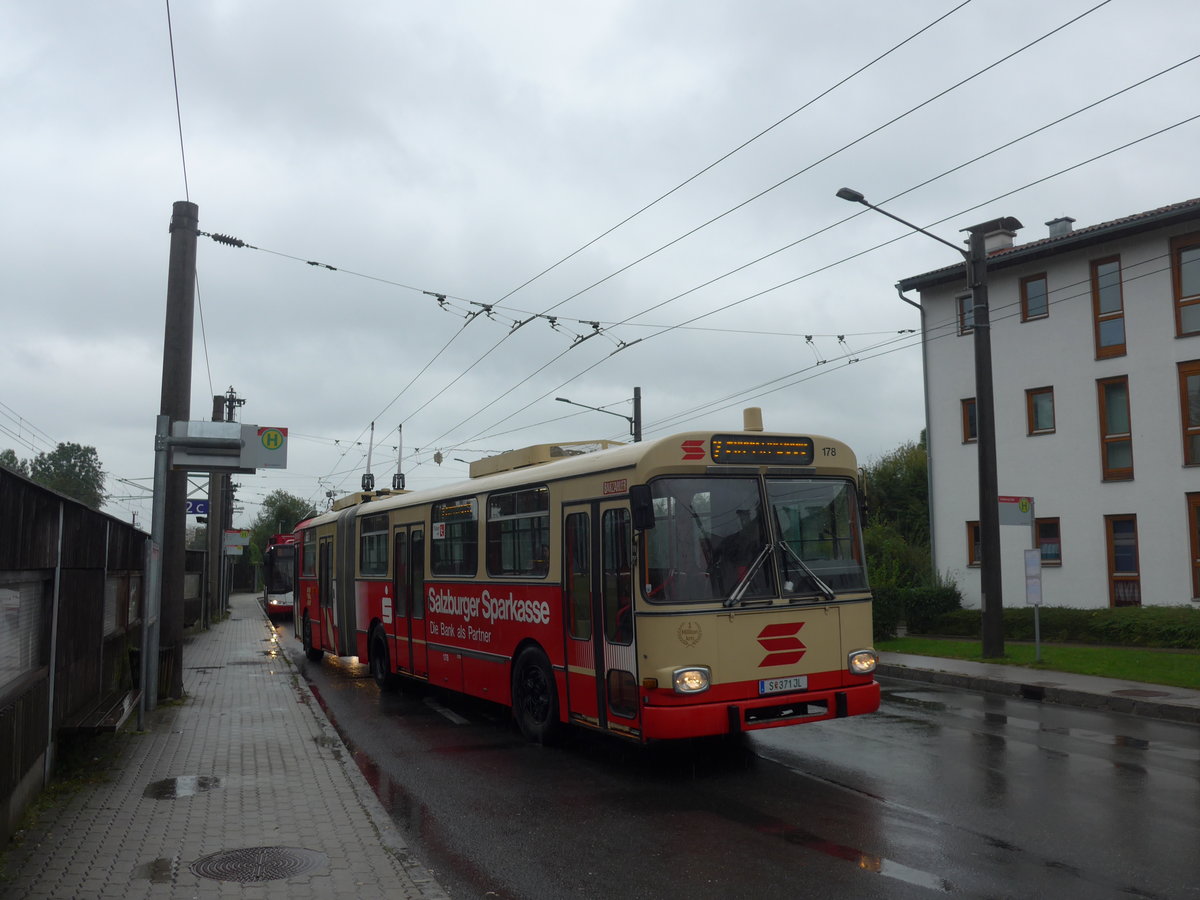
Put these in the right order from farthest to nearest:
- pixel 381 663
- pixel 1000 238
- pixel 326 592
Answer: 1. pixel 1000 238
2. pixel 326 592
3. pixel 381 663

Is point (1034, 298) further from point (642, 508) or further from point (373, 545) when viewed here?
point (642, 508)

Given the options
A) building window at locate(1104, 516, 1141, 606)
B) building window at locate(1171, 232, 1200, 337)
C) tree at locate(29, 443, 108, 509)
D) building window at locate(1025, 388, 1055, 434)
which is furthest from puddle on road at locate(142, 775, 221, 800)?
tree at locate(29, 443, 108, 509)

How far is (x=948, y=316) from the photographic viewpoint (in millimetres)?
29047

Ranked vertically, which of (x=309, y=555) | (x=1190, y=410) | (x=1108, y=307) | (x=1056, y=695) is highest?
(x=1108, y=307)

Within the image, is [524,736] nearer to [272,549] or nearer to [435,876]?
[435,876]

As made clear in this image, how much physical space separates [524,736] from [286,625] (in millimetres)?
29007

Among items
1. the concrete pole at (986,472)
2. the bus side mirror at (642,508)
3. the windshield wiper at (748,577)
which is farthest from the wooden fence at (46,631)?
the concrete pole at (986,472)

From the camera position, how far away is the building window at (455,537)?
11.9 meters

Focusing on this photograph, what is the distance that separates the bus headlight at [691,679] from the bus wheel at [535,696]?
6.59 ft

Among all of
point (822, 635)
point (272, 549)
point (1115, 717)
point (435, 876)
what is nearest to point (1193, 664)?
point (1115, 717)

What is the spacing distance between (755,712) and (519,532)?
3339 millimetres

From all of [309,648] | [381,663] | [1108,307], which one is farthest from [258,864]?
[1108,307]

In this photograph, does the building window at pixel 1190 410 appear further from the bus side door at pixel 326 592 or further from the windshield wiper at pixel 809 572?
the bus side door at pixel 326 592

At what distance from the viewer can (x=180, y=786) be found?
8.27 metres
